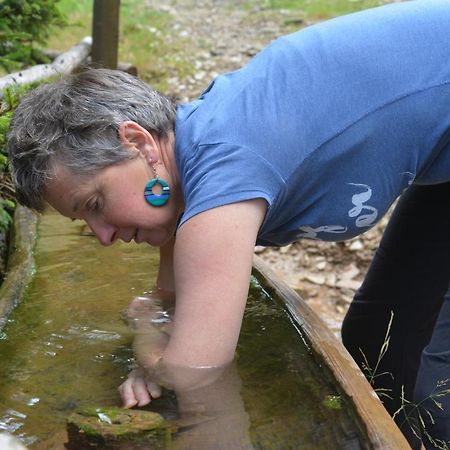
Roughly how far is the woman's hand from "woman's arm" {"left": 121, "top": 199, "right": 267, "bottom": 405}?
178mm

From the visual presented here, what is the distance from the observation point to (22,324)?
2340 millimetres

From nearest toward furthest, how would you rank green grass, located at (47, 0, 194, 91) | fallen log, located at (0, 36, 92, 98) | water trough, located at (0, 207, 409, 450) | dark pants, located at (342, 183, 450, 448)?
water trough, located at (0, 207, 409, 450) → dark pants, located at (342, 183, 450, 448) → fallen log, located at (0, 36, 92, 98) → green grass, located at (47, 0, 194, 91)

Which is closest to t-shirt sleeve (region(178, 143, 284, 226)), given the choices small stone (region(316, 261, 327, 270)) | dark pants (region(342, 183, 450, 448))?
dark pants (region(342, 183, 450, 448))

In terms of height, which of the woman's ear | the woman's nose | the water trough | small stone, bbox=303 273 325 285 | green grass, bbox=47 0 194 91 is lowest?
small stone, bbox=303 273 325 285

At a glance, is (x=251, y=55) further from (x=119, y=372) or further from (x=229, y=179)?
(x=229, y=179)

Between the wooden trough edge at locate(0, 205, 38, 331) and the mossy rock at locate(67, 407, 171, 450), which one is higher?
the mossy rock at locate(67, 407, 171, 450)

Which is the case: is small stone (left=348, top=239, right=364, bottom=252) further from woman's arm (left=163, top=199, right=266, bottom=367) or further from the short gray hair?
woman's arm (left=163, top=199, right=266, bottom=367)

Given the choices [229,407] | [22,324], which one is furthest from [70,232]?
[229,407]

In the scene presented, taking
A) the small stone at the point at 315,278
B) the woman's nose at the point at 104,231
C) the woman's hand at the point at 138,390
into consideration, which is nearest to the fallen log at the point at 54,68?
the woman's nose at the point at 104,231

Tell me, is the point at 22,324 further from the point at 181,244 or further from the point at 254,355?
the point at 181,244

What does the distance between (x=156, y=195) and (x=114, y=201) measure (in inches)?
3.8

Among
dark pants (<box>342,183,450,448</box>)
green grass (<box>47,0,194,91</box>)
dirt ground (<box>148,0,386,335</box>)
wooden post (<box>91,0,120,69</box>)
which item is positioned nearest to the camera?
dark pants (<box>342,183,450,448</box>)

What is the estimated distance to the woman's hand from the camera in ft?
6.19

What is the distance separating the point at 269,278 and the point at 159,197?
81cm
